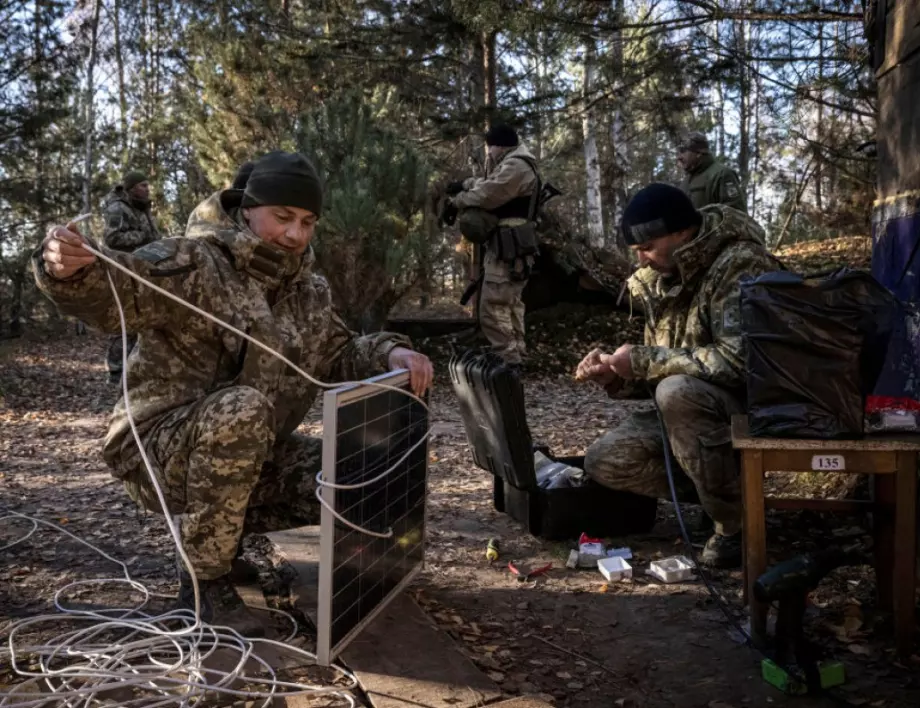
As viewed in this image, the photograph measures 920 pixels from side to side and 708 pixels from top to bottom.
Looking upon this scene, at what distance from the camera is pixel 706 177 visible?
26.5 feet

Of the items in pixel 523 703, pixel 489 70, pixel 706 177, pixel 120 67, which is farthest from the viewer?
pixel 120 67

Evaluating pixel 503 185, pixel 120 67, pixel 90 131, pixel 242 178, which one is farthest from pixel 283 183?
pixel 120 67

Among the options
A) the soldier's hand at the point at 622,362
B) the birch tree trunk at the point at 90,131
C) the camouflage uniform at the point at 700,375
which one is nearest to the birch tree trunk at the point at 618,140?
the camouflage uniform at the point at 700,375

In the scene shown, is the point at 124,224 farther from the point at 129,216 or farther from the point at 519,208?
the point at 519,208

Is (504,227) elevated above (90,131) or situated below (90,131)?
below

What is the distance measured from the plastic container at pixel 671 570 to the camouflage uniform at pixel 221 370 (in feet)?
4.30

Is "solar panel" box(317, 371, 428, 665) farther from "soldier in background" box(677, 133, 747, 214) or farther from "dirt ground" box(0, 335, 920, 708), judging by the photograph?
"soldier in background" box(677, 133, 747, 214)

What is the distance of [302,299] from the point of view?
122 inches

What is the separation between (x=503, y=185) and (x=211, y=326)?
18.4ft

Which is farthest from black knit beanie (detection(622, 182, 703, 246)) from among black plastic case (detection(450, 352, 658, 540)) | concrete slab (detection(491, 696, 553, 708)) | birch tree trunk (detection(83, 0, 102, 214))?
birch tree trunk (detection(83, 0, 102, 214))

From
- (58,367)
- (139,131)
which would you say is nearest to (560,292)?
(58,367)

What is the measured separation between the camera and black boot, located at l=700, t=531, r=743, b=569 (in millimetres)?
3336

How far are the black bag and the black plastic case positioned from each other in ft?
3.88

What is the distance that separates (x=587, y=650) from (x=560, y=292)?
8.26m
